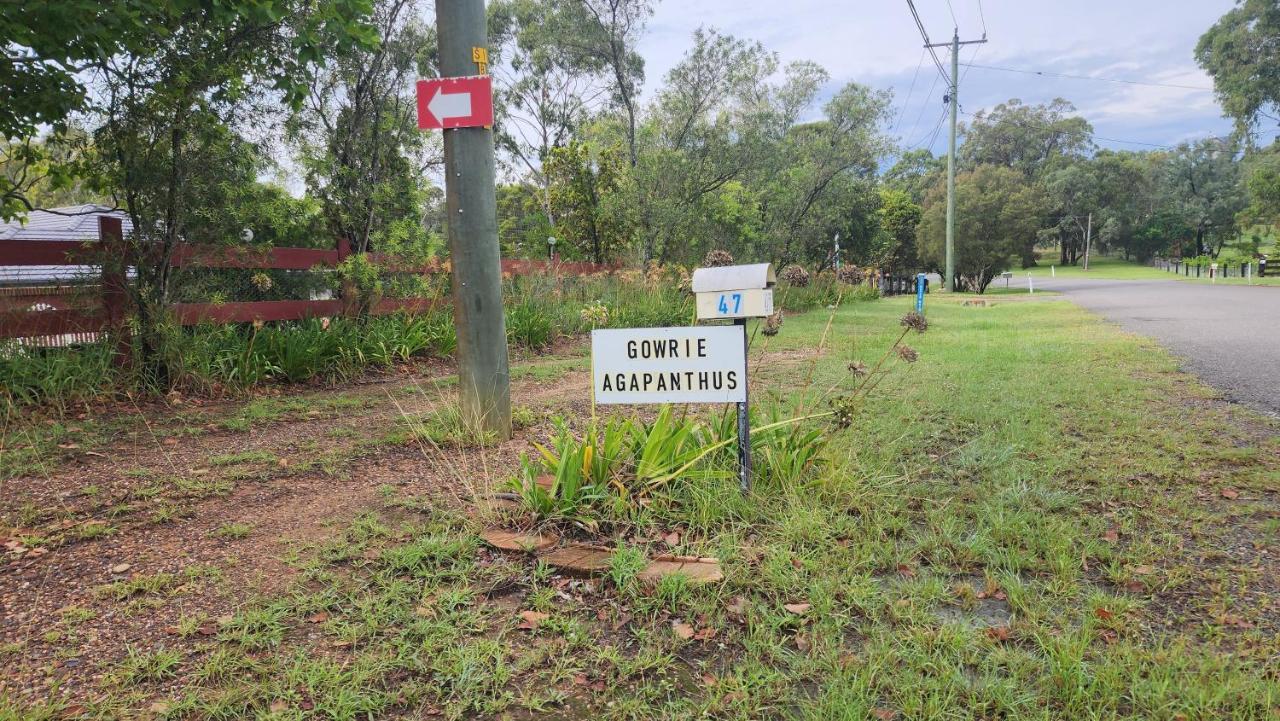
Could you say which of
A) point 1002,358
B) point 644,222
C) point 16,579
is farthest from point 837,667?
point 644,222

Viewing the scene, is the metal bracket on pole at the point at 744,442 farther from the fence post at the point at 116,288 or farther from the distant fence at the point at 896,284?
the distant fence at the point at 896,284

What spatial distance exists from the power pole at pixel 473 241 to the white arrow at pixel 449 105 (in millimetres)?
98

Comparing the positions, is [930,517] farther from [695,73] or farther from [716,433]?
[695,73]

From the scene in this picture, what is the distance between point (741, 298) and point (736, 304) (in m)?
0.04

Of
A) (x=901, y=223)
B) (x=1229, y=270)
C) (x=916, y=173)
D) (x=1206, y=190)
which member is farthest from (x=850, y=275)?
(x=1206, y=190)

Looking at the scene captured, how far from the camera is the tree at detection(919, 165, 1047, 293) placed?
3391 centimetres

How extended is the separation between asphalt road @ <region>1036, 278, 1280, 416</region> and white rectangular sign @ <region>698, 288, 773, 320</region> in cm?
447

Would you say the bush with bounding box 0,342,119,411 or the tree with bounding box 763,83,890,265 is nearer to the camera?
the bush with bounding box 0,342,119,411

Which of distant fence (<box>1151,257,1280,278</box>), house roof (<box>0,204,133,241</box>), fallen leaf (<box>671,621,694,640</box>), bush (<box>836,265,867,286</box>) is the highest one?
house roof (<box>0,204,133,241</box>)

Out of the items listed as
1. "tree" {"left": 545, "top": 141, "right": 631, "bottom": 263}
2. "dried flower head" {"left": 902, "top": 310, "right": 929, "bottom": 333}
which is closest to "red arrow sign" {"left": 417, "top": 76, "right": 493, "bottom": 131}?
"dried flower head" {"left": 902, "top": 310, "right": 929, "bottom": 333}

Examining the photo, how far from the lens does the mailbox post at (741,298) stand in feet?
10.0

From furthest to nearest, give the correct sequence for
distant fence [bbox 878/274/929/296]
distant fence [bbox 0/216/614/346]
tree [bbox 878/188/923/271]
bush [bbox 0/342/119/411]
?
1. tree [bbox 878/188/923/271]
2. distant fence [bbox 878/274/929/296]
3. distant fence [bbox 0/216/614/346]
4. bush [bbox 0/342/119/411]

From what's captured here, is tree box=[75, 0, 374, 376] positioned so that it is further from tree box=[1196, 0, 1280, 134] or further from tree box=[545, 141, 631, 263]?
tree box=[1196, 0, 1280, 134]

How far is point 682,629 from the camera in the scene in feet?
7.50
